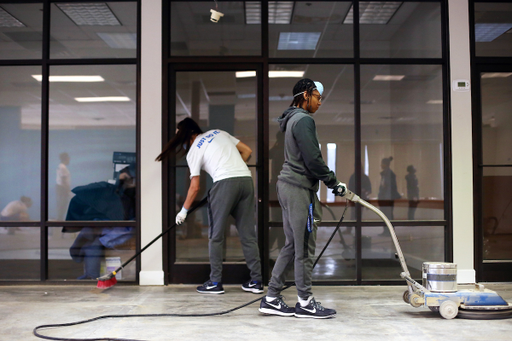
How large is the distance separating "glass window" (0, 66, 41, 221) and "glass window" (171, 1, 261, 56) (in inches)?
54.3

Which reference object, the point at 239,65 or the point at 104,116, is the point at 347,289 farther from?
the point at 104,116

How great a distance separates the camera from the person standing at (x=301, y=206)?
112 inches

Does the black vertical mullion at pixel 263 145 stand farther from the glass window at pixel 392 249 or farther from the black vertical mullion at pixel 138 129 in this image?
the black vertical mullion at pixel 138 129

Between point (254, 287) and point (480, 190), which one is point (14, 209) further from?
point (480, 190)

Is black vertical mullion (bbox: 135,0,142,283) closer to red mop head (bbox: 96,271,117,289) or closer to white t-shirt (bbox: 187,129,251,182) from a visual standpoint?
red mop head (bbox: 96,271,117,289)

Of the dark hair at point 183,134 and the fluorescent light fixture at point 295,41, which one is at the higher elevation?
the fluorescent light fixture at point 295,41

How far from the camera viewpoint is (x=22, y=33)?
412 cm

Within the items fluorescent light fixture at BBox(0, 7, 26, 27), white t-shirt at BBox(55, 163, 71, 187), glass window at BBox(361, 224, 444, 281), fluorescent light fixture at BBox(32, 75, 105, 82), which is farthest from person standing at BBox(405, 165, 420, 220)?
fluorescent light fixture at BBox(0, 7, 26, 27)

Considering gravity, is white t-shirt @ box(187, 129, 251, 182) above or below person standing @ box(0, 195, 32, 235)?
above

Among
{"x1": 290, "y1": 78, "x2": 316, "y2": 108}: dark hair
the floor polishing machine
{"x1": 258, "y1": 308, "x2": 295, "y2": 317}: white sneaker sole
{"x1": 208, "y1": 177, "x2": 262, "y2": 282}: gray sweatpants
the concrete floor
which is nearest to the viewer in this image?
the concrete floor

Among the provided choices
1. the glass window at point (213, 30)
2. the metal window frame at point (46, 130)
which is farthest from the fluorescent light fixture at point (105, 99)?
the glass window at point (213, 30)

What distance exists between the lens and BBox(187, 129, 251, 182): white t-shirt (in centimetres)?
364

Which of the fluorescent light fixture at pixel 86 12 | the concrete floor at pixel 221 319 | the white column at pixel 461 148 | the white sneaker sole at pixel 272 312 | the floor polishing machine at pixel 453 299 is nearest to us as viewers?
the concrete floor at pixel 221 319

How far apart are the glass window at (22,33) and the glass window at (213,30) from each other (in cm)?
127
